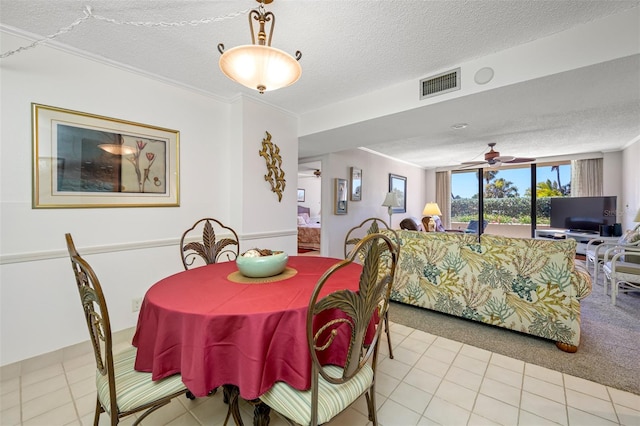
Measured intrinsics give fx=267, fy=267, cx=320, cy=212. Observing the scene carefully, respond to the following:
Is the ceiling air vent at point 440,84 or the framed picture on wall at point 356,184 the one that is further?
the framed picture on wall at point 356,184

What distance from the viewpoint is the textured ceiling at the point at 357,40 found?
1661 mm

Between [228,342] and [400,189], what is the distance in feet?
21.4

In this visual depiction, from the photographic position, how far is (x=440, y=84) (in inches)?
93.8

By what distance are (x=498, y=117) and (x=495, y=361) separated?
239 centimetres

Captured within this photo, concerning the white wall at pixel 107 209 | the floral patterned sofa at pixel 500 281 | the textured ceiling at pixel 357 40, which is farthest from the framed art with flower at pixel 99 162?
the floral patterned sofa at pixel 500 281

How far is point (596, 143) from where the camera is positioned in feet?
16.1

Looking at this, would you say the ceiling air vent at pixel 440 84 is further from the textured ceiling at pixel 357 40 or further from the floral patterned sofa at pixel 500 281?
the floral patterned sofa at pixel 500 281

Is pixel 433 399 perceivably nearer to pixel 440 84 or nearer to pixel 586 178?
pixel 440 84

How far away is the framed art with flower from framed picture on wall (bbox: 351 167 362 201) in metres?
3.32

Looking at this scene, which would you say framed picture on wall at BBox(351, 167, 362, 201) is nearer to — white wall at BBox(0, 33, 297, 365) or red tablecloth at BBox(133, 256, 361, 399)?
white wall at BBox(0, 33, 297, 365)

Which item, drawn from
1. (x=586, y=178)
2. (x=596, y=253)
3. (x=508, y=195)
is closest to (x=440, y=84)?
(x=596, y=253)

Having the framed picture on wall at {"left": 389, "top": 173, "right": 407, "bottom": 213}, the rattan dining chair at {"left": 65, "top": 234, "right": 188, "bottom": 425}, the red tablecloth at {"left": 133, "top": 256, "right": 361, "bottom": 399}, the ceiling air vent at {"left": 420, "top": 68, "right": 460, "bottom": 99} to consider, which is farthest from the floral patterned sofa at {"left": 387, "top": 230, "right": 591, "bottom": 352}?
the framed picture on wall at {"left": 389, "top": 173, "right": 407, "bottom": 213}

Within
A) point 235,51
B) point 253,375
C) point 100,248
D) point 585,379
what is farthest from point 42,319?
point 585,379

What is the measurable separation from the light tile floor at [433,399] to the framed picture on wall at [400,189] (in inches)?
192
